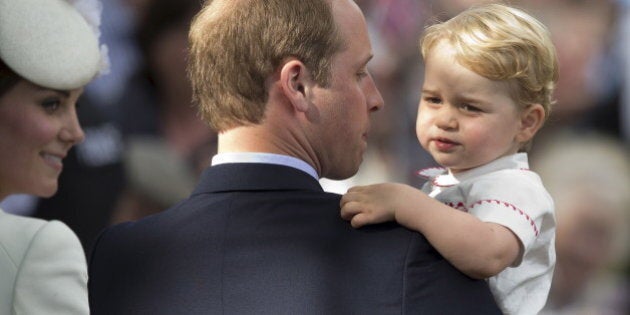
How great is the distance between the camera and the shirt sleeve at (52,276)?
2.77 metres

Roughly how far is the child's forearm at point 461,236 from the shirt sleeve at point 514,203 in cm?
5

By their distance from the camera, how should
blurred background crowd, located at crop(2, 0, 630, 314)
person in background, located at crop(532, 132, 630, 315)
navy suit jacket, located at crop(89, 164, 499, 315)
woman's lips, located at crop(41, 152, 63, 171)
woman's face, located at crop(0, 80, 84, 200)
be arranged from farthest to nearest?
person in background, located at crop(532, 132, 630, 315) < blurred background crowd, located at crop(2, 0, 630, 314) < woman's lips, located at crop(41, 152, 63, 171) < woman's face, located at crop(0, 80, 84, 200) < navy suit jacket, located at crop(89, 164, 499, 315)

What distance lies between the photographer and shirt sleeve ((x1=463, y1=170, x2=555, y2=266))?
2611 millimetres

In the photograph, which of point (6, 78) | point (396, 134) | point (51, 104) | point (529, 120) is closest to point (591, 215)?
point (396, 134)

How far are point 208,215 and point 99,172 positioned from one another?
3078 millimetres

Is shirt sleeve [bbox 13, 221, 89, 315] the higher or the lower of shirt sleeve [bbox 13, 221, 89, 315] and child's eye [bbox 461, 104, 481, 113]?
the lower

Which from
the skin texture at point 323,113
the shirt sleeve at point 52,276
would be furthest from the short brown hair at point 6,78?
the skin texture at point 323,113

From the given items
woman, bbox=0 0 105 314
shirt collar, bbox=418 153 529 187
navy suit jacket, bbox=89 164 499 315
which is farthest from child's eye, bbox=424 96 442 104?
woman, bbox=0 0 105 314

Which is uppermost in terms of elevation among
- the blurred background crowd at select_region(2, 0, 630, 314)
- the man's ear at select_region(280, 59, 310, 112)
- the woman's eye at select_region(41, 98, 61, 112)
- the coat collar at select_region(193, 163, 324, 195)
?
the man's ear at select_region(280, 59, 310, 112)

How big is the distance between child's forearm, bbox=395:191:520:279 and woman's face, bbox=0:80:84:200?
1.07 meters

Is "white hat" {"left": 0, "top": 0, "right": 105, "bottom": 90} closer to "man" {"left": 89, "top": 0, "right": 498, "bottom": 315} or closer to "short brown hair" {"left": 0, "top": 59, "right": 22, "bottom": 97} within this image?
"short brown hair" {"left": 0, "top": 59, "right": 22, "bottom": 97}

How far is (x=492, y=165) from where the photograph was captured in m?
2.83

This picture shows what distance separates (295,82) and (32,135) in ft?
2.92

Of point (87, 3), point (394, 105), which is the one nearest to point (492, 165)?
point (87, 3)
